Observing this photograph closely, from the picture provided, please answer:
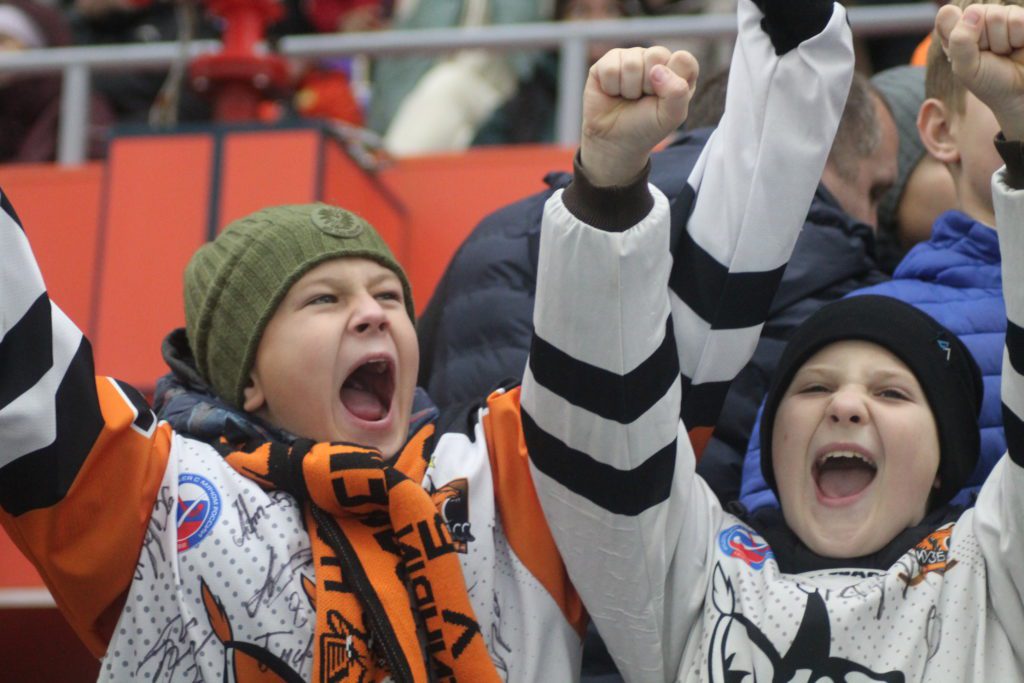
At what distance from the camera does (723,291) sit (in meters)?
2.01

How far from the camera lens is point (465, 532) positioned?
6.49 feet

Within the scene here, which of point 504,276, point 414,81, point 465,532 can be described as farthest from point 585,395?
point 414,81

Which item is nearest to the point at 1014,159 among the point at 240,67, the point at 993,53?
the point at 993,53

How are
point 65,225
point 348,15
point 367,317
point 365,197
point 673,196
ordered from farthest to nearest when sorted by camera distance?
1. point 348,15
2. point 65,225
3. point 365,197
4. point 673,196
5. point 367,317

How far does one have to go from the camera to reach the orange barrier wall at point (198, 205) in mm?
3869

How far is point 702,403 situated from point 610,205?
1.23 ft

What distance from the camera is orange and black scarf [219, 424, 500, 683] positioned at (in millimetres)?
1875

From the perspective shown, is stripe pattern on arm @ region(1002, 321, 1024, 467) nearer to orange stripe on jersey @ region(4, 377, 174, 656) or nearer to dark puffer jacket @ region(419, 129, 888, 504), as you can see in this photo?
dark puffer jacket @ region(419, 129, 888, 504)

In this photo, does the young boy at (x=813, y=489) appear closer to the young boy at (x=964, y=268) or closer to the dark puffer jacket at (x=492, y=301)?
the young boy at (x=964, y=268)

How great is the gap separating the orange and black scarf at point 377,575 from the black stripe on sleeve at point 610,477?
159mm

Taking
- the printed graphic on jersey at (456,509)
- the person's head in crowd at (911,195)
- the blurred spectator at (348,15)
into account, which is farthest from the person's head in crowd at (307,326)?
the blurred spectator at (348,15)

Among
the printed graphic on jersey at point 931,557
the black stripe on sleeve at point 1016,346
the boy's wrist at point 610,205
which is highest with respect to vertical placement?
the boy's wrist at point 610,205

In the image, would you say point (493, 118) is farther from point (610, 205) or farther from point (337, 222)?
point (610, 205)

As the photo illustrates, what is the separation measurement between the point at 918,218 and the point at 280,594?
59.6 inches
